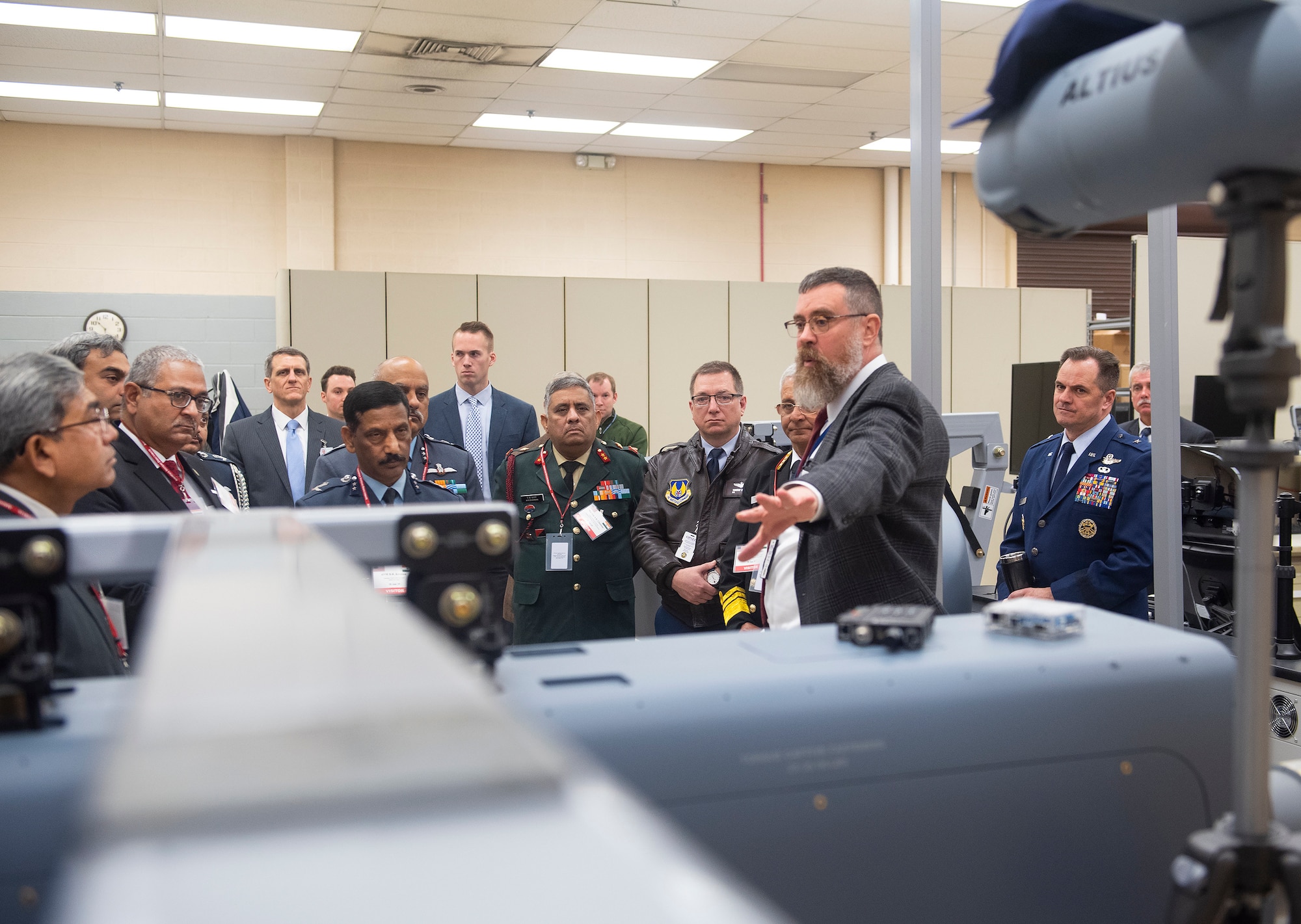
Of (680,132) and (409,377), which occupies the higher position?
(680,132)

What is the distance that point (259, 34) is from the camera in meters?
5.39

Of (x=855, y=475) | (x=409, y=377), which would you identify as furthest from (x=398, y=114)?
(x=855, y=475)

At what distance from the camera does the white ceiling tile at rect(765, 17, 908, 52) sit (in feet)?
18.0

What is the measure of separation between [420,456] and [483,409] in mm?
1303

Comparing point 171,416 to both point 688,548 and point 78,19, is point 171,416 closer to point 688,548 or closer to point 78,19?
point 688,548

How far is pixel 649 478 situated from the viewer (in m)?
3.28

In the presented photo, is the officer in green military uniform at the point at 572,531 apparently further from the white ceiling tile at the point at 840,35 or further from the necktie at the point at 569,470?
the white ceiling tile at the point at 840,35

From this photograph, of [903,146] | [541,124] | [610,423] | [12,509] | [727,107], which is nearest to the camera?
[12,509]

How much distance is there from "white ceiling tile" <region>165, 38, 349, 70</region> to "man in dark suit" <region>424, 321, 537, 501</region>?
7.47 feet

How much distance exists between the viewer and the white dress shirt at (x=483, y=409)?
4535 millimetres

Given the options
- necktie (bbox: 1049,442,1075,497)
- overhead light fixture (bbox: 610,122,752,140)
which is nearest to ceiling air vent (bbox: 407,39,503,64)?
overhead light fixture (bbox: 610,122,752,140)

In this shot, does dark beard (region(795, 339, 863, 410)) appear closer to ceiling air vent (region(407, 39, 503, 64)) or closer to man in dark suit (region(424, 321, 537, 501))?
man in dark suit (region(424, 321, 537, 501))

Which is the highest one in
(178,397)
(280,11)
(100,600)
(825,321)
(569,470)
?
(280,11)

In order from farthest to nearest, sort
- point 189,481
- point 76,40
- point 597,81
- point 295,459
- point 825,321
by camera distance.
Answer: point 597,81, point 76,40, point 295,459, point 189,481, point 825,321
